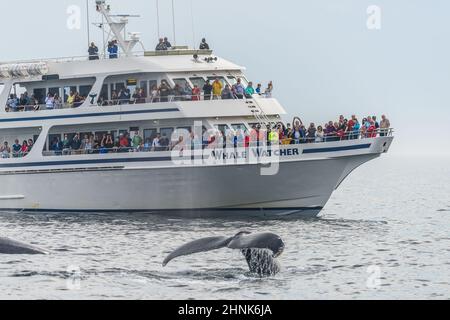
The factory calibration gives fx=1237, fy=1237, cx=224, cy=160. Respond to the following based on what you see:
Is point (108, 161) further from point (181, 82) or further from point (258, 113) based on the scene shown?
point (258, 113)

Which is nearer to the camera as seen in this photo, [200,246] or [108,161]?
[200,246]

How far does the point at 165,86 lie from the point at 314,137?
6756mm

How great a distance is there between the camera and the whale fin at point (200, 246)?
93.4ft

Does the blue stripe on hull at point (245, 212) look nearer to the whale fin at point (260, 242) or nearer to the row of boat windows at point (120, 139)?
the row of boat windows at point (120, 139)

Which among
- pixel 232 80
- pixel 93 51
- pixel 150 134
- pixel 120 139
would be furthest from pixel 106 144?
pixel 232 80

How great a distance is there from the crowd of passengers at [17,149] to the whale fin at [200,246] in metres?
25.8

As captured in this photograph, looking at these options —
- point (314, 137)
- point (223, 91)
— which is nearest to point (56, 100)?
point (223, 91)

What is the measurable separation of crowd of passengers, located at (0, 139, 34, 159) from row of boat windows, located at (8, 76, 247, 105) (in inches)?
74.3

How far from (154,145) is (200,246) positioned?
72.3ft

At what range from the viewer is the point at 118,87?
2083 inches

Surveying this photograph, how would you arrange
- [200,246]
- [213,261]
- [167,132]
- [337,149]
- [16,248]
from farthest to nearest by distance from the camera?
[167,132] → [337,149] → [213,261] → [16,248] → [200,246]

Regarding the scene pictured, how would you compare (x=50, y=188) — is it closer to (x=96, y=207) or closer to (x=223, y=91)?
(x=96, y=207)

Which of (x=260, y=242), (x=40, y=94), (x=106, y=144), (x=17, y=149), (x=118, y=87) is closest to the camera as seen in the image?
(x=260, y=242)

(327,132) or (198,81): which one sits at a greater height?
(198,81)
